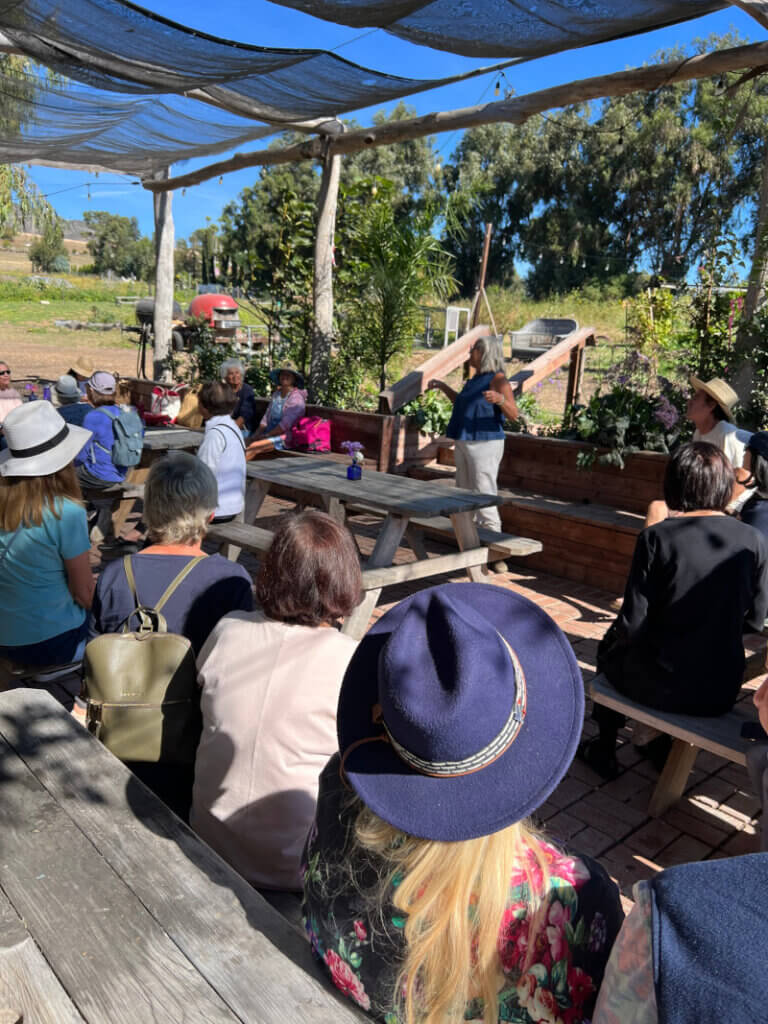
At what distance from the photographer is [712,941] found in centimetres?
74

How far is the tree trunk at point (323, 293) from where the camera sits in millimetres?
8273

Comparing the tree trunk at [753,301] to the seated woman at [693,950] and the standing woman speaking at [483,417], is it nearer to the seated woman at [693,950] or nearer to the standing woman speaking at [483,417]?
the standing woman speaking at [483,417]

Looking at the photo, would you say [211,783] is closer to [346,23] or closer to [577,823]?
[577,823]

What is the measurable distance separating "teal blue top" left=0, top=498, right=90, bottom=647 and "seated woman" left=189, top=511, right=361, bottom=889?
4.33ft

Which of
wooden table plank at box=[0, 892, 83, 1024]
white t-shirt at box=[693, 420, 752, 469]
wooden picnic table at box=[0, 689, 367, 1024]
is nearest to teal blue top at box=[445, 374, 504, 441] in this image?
white t-shirt at box=[693, 420, 752, 469]

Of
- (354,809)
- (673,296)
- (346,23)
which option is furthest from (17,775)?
(673,296)

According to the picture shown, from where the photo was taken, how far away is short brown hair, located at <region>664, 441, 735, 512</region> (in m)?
2.80

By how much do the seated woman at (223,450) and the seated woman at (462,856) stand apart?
3.71m

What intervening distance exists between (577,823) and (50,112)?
260 inches

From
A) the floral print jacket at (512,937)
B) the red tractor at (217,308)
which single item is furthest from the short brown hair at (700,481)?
the red tractor at (217,308)

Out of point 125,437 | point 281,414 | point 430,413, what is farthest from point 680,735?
point 281,414

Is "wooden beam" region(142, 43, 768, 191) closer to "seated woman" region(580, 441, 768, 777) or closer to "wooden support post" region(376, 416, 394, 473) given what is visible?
"wooden support post" region(376, 416, 394, 473)

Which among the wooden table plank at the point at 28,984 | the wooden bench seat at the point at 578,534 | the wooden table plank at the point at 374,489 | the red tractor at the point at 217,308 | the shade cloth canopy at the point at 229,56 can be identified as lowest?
the wooden bench seat at the point at 578,534

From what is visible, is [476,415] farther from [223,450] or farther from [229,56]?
[229,56]
